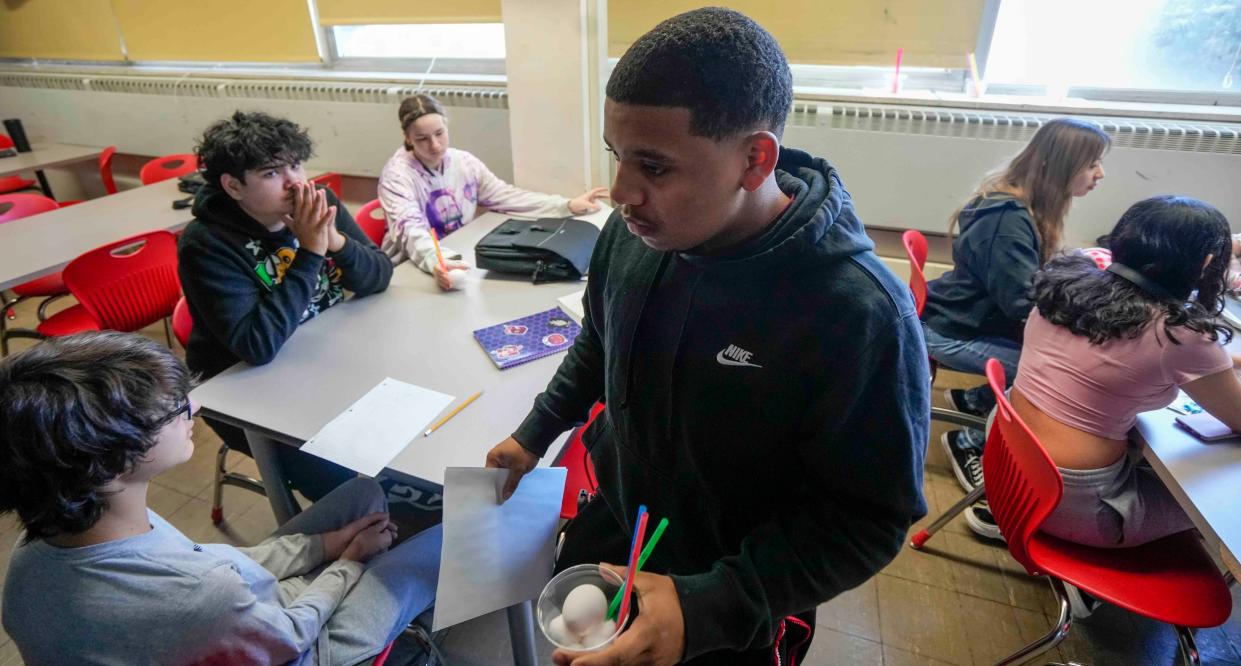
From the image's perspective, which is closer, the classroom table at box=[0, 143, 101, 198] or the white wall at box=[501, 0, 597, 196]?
the white wall at box=[501, 0, 597, 196]

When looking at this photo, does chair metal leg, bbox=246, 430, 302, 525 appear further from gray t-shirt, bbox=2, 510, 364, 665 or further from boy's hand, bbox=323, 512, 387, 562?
gray t-shirt, bbox=2, 510, 364, 665

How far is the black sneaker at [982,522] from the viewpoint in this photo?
1936mm

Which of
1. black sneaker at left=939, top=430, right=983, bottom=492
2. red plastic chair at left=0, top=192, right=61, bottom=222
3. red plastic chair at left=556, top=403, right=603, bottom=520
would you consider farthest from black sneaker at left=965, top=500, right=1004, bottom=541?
red plastic chair at left=0, top=192, right=61, bottom=222

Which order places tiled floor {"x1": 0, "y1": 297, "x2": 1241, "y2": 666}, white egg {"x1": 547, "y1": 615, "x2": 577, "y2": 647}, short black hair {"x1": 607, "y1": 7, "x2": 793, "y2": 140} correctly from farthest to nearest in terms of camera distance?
1. tiled floor {"x1": 0, "y1": 297, "x2": 1241, "y2": 666}
2. white egg {"x1": 547, "y1": 615, "x2": 577, "y2": 647}
3. short black hair {"x1": 607, "y1": 7, "x2": 793, "y2": 140}

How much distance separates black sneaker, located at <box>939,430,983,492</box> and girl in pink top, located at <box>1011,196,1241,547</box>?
707 mm

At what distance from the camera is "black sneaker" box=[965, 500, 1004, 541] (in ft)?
6.35

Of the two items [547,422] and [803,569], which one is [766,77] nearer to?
[803,569]

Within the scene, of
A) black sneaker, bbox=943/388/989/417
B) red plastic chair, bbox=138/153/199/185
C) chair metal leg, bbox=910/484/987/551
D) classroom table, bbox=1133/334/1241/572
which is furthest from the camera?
red plastic chair, bbox=138/153/199/185

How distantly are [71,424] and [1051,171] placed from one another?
258 cm

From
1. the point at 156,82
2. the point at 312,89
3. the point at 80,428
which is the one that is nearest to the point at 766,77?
the point at 80,428

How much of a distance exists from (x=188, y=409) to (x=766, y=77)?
1018 millimetres

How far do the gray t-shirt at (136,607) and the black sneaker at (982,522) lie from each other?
1964 millimetres

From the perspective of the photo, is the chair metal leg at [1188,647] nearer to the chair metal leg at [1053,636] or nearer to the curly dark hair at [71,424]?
the chair metal leg at [1053,636]

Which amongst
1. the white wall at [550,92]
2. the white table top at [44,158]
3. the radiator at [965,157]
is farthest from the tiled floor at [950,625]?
the white table top at [44,158]
